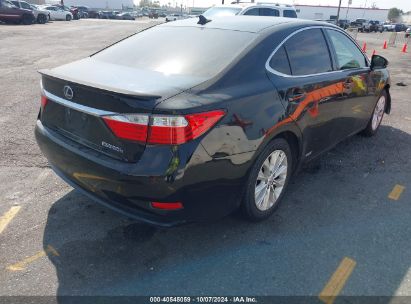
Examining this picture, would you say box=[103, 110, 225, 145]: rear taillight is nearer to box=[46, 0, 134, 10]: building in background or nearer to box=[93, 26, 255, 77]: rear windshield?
box=[93, 26, 255, 77]: rear windshield

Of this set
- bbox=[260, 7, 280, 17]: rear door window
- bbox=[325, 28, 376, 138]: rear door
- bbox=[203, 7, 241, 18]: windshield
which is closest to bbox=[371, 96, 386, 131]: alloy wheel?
bbox=[325, 28, 376, 138]: rear door

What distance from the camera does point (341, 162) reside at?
4.59 metres

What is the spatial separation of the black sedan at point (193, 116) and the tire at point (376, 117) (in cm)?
178

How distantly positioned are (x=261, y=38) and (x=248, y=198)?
136 cm

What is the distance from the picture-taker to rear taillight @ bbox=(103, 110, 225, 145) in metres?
2.30

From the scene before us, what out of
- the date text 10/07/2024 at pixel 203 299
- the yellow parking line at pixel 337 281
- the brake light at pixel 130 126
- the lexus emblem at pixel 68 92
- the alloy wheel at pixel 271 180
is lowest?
the date text 10/07/2024 at pixel 203 299

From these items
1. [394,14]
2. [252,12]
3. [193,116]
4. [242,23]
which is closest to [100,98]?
[193,116]

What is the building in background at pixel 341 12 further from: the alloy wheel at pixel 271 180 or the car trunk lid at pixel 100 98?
the car trunk lid at pixel 100 98

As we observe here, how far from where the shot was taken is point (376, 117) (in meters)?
5.41

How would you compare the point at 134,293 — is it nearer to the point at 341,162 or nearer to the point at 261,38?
the point at 261,38

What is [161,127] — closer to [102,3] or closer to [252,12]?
[252,12]

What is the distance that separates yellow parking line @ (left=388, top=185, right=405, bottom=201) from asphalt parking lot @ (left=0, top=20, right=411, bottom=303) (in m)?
0.01

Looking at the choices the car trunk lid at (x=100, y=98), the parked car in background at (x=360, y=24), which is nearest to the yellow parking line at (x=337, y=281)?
the car trunk lid at (x=100, y=98)

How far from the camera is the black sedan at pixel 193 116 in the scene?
93.3 inches
